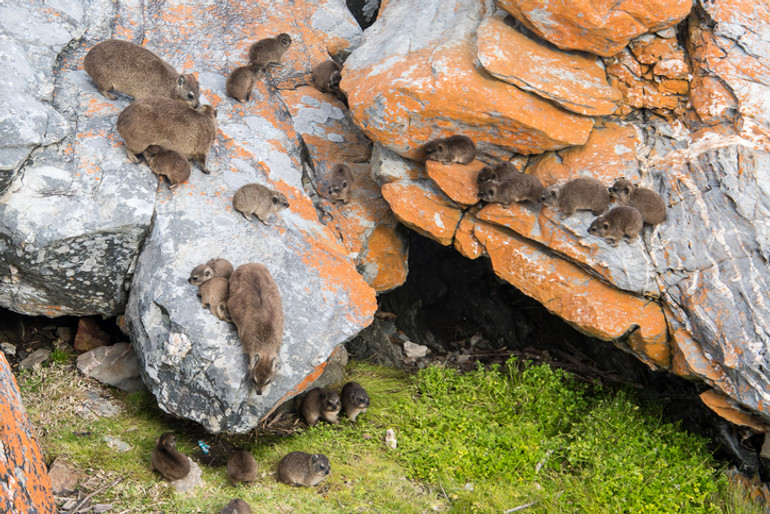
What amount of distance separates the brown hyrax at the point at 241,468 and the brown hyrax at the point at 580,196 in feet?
15.2

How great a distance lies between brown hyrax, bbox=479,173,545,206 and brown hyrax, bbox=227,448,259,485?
4.18 metres

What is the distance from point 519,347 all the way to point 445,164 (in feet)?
11.7

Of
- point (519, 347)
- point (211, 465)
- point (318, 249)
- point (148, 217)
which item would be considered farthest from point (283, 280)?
point (519, 347)

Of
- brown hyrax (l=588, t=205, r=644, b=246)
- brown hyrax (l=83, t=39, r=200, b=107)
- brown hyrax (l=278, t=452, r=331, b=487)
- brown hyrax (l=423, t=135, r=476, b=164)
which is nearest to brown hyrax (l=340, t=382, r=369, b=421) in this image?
brown hyrax (l=278, t=452, r=331, b=487)

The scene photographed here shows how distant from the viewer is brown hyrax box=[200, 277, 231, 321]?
6.96 m

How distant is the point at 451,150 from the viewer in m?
8.60

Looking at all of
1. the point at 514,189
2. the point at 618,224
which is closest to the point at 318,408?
the point at 514,189

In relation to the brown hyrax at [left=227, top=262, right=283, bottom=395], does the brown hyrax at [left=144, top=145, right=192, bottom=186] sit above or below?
above

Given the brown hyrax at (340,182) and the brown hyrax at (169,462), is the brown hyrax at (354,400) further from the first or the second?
the brown hyrax at (340,182)

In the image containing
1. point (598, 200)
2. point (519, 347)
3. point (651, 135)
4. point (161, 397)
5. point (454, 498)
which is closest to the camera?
point (161, 397)

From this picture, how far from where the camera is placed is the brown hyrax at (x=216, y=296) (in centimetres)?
696

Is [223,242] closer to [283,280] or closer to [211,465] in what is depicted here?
[283,280]

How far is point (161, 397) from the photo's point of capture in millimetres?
6918

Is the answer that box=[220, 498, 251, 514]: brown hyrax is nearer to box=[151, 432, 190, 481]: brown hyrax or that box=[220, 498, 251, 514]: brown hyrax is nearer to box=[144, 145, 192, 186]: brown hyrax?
box=[151, 432, 190, 481]: brown hyrax
